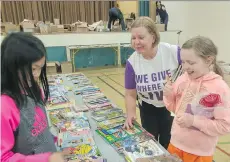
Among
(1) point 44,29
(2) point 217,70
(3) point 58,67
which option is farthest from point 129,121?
(1) point 44,29

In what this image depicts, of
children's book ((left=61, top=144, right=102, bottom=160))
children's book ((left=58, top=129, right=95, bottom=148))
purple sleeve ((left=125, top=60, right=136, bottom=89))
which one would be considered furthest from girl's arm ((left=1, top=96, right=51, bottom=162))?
purple sleeve ((left=125, top=60, right=136, bottom=89))

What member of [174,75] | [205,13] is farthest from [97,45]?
[174,75]

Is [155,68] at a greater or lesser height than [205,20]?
lesser

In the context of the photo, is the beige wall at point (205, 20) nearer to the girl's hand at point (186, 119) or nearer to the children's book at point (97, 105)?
the children's book at point (97, 105)

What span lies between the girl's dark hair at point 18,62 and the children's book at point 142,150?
0.57m

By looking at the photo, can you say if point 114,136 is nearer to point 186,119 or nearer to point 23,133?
point 186,119

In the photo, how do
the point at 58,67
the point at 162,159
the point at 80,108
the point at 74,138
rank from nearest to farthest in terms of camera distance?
1. the point at 162,159
2. the point at 74,138
3. the point at 80,108
4. the point at 58,67

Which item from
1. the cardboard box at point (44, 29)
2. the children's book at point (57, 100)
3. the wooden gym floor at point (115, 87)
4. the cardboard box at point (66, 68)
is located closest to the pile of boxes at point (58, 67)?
the cardboard box at point (66, 68)

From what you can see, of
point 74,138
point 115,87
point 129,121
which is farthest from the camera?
point 115,87

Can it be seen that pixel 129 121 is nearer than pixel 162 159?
No

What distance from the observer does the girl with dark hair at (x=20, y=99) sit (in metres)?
0.73

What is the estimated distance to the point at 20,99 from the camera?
0.78 meters

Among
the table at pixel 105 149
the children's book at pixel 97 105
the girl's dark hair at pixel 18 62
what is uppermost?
the girl's dark hair at pixel 18 62

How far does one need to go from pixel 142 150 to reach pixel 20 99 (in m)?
0.65
